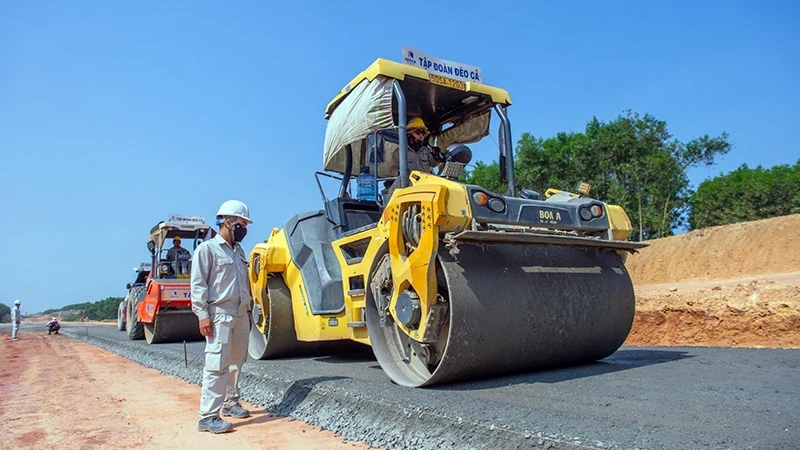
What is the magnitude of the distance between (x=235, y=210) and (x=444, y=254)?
162 cm

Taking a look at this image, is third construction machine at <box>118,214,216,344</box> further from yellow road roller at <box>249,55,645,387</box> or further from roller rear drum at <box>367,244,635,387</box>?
roller rear drum at <box>367,244,635,387</box>

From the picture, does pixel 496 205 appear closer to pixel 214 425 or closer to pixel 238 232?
pixel 238 232

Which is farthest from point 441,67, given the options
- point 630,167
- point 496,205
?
point 630,167

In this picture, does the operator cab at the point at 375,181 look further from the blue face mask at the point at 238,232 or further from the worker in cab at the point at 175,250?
the worker in cab at the point at 175,250

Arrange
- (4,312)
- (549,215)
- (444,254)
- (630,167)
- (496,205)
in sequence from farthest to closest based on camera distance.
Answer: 1. (4,312)
2. (630,167)
3. (549,215)
4. (496,205)
5. (444,254)

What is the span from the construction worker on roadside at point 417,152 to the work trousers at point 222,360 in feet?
6.45

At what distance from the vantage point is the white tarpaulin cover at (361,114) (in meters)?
4.76

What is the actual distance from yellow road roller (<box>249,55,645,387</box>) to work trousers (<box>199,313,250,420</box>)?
953 millimetres

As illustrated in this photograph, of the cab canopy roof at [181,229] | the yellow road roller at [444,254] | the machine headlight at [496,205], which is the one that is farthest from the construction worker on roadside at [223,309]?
the cab canopy roof at [181,229]

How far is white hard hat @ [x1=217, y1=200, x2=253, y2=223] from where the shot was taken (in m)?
4.29

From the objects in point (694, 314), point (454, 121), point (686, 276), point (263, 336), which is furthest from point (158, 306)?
point (686, 276)

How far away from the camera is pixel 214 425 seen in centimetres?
386

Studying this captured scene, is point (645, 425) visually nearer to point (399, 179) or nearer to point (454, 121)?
point (399, 179)

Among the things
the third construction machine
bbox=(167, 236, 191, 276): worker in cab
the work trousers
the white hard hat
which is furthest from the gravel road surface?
bbox=(167, 236, 191, 276): worker in cab
